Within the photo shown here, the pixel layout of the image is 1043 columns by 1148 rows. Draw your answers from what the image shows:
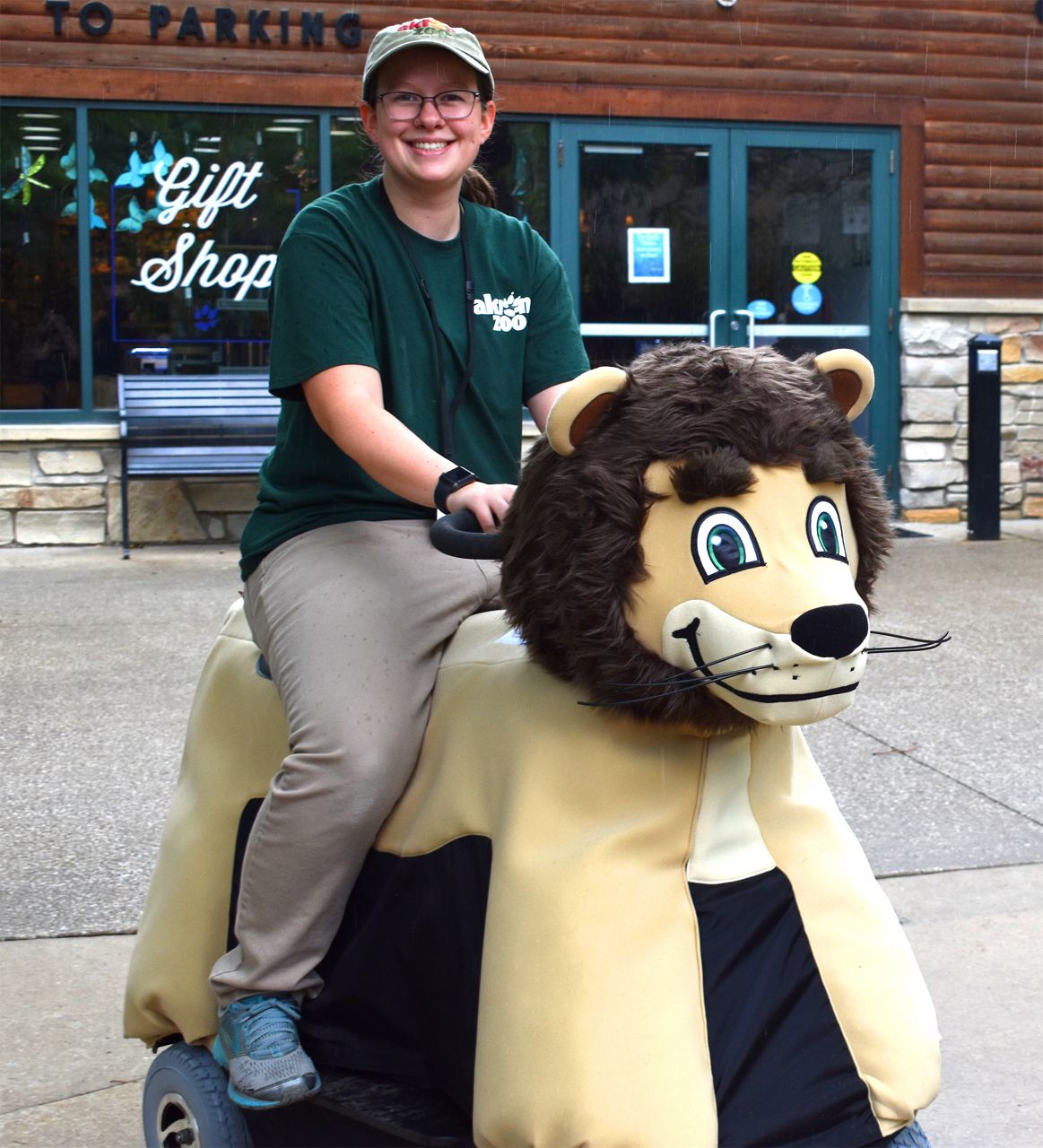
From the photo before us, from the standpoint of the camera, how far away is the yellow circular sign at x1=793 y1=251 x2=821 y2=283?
1049 cm

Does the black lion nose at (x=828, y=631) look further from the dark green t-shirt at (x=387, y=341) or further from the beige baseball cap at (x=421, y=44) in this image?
the beige baseball cap at (x=421, y=44)

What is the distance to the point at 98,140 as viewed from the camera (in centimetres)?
941

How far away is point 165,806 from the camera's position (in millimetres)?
4562

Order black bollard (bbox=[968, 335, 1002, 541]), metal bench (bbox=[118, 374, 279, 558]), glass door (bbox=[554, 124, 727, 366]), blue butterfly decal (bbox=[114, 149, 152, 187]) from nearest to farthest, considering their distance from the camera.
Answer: metal bench (bbox=[118, 374, 279, 558]) < blue butterfly decal (bbox=[114, 149, 152, 187]) < black bollard (bbox=[968, 335, 1002, 541]) < glass door (bbox=[554, 124, 727, 366])

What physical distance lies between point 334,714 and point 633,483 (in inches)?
22.8

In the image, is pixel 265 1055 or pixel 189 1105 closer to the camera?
pixel 265 1055

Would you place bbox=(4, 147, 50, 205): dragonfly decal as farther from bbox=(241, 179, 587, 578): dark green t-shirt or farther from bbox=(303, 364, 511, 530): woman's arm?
bbox=(303, 364, 511, 530): woman's arm

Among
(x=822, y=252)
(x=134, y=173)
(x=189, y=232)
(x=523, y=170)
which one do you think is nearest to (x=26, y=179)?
(x=134, y=173)

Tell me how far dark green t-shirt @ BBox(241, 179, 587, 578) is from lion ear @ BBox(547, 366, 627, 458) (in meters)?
0.47

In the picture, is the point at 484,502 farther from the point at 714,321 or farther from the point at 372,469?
the point at 714,321

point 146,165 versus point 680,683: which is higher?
point 146,165

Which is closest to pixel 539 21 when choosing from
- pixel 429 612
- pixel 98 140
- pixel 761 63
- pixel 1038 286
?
pixel 761 63

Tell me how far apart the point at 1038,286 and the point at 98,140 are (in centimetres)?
641

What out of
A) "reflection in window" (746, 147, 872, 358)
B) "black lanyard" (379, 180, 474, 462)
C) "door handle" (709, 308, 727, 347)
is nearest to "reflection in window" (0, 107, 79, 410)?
"door handle" (709, 308, 727, 347)
